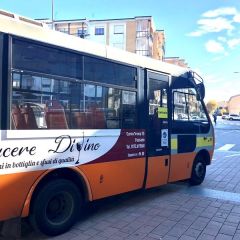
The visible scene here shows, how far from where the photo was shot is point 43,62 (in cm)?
467

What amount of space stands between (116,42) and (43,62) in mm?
42865

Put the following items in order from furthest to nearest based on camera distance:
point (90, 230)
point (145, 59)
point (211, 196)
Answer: point (211, 196) → point (145, 59) → point (90, 230)

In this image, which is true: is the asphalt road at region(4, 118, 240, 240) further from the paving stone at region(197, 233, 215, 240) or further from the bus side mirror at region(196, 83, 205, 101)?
the bus side mirror at region(196, 83, 205, 101)

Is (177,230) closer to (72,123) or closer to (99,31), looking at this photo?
(72,123)

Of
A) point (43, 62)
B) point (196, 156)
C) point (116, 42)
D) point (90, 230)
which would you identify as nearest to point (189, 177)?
point (196, 156)

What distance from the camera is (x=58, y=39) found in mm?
4879

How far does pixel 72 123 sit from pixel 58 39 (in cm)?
115

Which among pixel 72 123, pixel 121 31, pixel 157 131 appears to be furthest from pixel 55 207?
pixel 121 31

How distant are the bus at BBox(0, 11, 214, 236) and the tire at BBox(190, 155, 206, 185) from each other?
3.21 ft

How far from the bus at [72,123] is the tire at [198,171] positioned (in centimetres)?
98

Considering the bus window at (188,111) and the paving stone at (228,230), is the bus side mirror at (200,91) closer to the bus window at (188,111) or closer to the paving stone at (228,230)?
the bus window at (188,111)

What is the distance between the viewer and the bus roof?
170 inches

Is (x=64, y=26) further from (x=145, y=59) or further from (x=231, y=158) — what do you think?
(x=145, y=59)

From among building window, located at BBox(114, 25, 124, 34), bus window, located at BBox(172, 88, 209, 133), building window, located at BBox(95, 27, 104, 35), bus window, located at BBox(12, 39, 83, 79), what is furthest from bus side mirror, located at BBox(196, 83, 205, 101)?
building window, located at BBox(95, 27, 104, 35)
